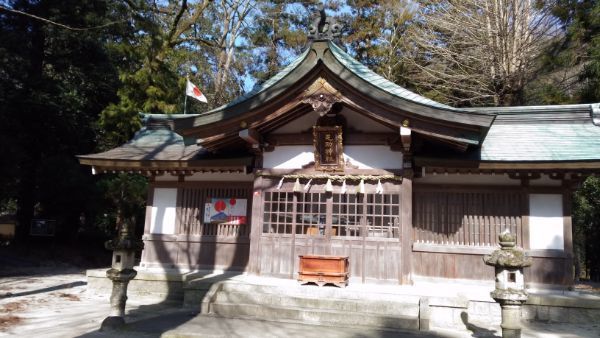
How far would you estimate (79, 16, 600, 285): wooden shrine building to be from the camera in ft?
30.3

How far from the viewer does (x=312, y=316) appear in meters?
8.34

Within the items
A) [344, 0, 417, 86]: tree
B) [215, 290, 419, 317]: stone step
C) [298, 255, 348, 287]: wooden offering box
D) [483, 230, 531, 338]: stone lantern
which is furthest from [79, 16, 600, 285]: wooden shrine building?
[344, 0, 417, 86]: tree

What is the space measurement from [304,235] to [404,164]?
2.82m

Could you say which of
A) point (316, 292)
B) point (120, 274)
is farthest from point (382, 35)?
point (120, 274)

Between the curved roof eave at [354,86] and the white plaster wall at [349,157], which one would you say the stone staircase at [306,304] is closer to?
the white plaster wall at [349,157]

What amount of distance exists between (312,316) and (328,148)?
380 centimetres

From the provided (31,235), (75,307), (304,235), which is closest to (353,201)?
(304,235)

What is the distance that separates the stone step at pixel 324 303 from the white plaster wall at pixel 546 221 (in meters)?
Result: 3.59

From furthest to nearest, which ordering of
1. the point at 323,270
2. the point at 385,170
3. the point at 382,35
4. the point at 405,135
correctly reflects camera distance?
the point at 382,35 < the point at 385,170 < the point at 323,270 < the point at 405,135

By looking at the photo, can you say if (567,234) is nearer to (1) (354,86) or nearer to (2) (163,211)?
(1) (354,86)

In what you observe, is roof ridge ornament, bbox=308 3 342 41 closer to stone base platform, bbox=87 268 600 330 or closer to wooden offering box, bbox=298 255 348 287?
wooden offering box, bbox=298 255 348 287

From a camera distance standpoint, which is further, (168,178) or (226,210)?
(168,178)

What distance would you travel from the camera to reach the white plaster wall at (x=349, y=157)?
390 inches

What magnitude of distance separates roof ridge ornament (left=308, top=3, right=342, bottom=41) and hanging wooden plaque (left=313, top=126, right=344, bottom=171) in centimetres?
207
